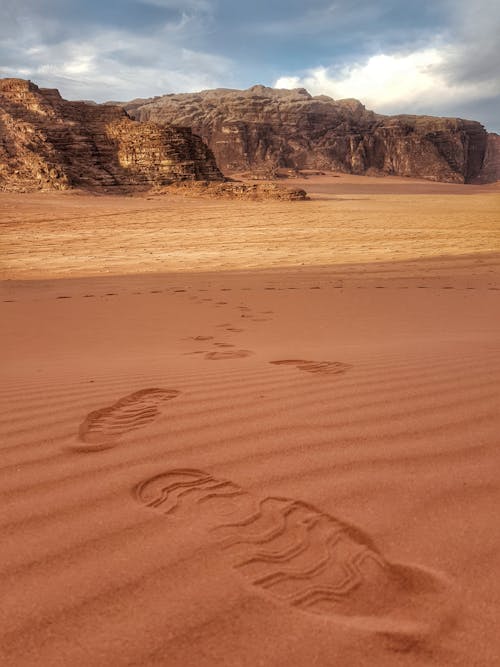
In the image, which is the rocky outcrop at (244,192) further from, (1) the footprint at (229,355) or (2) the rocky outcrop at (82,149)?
(1) the footprint at (229,355)

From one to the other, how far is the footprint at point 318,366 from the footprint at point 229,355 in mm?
406

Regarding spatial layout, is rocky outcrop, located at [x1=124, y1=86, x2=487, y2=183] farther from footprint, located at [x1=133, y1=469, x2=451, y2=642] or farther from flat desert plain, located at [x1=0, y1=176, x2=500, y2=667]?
footprint, located at [x1=133, y1=469, x2=451, y2=642]

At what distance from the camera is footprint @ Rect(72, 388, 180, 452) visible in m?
2.28

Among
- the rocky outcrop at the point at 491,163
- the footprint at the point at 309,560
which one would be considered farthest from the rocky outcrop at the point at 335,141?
the footprint at the point at 309,560

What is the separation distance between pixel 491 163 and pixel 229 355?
99071 millimetres

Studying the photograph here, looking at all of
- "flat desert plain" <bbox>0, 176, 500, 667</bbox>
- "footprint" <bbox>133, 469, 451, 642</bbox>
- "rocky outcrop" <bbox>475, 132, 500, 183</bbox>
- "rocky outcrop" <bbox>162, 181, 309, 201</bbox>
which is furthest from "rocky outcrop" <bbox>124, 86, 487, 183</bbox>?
"footprint" <bbox>133, 469, 451, 642</bbox>

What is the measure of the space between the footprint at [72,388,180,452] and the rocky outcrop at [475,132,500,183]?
92863mm

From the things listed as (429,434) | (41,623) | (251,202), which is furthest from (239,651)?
(251,202)

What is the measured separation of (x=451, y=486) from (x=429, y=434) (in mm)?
426

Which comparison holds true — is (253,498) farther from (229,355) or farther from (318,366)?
(229,355)

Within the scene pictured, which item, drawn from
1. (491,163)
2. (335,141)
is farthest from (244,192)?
(491,163)

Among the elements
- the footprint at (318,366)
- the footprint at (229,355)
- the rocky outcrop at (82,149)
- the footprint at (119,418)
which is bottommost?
the footprint at (229,355)

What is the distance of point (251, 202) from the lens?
27.3 meters

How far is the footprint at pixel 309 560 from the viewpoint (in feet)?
4.09
